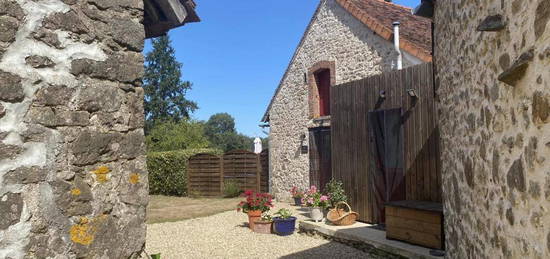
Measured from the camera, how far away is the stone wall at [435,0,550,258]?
5.86ft

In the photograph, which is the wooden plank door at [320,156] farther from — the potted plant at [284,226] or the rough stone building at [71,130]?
the rough stone building at [71,130]

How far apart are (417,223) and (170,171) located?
1201 centimetres

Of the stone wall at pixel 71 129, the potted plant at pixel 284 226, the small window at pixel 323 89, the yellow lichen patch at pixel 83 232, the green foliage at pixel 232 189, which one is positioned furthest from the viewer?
the green foliage at pixel 232 189

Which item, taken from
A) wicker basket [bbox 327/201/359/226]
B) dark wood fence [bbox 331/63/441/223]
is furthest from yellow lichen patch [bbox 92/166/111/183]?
wicker basket [bbox 327/201/359/226]

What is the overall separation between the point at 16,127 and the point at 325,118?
9.41 m

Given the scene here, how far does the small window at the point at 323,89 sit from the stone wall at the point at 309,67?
381 millimetres

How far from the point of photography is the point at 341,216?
25.1 ft

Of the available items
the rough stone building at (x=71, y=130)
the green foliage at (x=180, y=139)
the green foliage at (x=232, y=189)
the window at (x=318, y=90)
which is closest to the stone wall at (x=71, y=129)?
the rough stone building at (x=71, y=130)

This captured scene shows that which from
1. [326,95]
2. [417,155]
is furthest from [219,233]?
[326,95]

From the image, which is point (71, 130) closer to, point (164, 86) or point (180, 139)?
point (180, 139)

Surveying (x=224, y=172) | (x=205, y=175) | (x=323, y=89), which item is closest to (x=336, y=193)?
(x=323, y=89)

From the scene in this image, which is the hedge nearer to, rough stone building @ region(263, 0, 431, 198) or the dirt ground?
the dirt ground

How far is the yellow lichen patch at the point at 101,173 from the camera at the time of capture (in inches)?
97.7

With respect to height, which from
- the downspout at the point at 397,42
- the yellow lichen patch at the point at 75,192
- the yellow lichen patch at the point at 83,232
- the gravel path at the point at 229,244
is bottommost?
the gravel path at the point at 229,244
